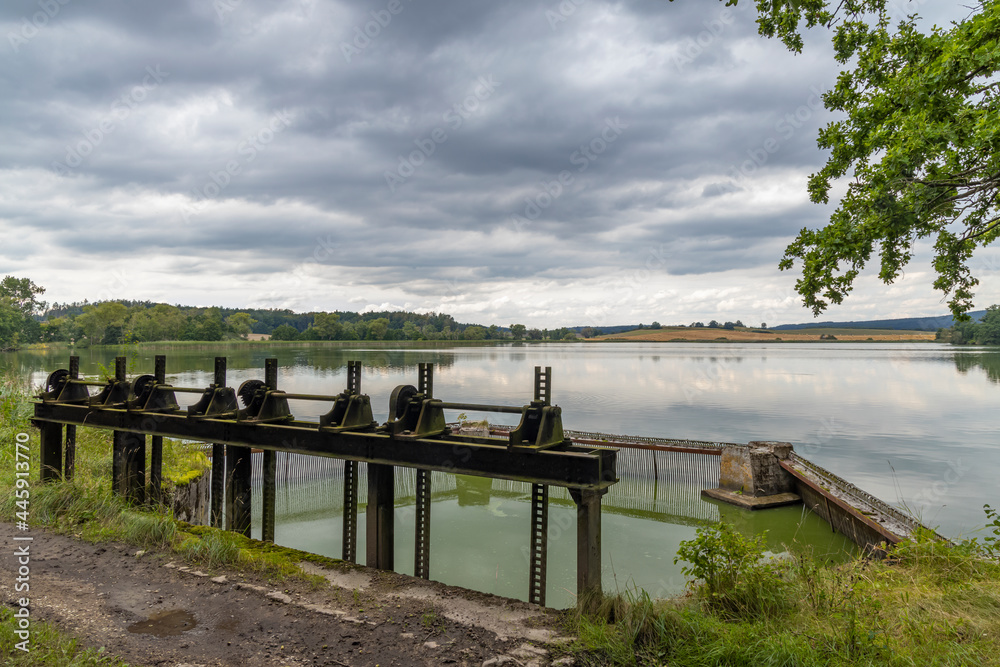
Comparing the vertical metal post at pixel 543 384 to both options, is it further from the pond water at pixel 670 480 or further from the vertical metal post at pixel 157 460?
the vertical metal post at pixel 157 460

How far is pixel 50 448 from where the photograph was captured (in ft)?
23.3

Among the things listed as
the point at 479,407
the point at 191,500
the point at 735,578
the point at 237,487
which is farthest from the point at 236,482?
the point at 735,578

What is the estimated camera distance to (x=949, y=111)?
559 cm

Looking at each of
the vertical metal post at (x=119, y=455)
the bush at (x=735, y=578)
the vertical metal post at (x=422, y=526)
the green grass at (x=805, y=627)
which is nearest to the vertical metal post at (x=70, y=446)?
the vertical metal post at (x=119, y=455)

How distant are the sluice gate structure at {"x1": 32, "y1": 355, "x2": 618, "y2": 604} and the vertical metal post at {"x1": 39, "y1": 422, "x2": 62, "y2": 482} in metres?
0.01

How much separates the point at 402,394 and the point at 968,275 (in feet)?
26.6

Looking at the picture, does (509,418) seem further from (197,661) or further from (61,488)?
(197,661)

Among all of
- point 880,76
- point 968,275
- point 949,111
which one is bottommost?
point 968,275

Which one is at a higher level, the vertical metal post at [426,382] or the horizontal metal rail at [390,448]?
the vertical metal post at [426,382]

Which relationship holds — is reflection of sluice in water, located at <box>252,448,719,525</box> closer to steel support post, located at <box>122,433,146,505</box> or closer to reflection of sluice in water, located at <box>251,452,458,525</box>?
reflection of sluice in water, located at <box>251,452,458,525</box>

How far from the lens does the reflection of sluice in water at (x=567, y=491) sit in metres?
14.8

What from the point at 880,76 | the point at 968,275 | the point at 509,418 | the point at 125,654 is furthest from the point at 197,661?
the point at 509,418

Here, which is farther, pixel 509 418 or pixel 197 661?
pixel 509 418

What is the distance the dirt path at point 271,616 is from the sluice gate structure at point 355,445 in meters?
0.59
